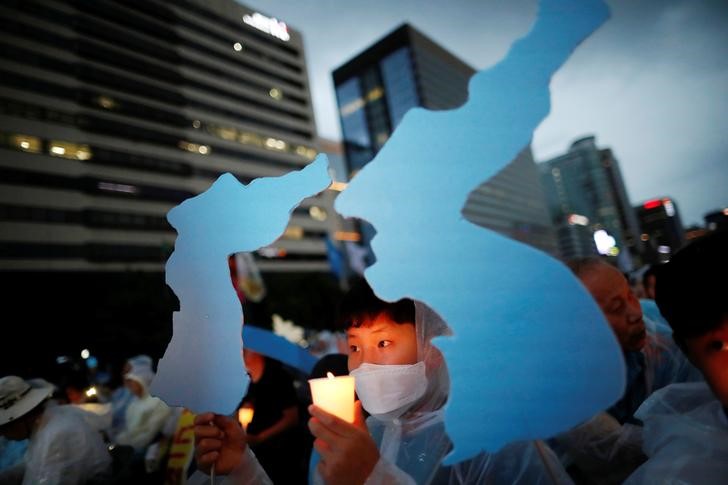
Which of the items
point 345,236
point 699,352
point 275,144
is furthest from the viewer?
point 345,236

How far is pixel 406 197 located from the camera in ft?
3.63

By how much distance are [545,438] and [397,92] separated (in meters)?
84.6

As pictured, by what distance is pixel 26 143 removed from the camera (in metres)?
31.0

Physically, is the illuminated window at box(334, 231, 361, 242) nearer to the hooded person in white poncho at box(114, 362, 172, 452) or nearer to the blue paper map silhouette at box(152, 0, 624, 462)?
the hooded person in white poncho at box(114, 362, 172, 452)

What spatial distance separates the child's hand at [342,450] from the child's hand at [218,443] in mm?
605

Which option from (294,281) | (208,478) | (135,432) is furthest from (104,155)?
(208,478)

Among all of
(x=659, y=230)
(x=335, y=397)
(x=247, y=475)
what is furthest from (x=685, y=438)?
(x=659, y=230)

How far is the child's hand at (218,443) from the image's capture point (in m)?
1.53

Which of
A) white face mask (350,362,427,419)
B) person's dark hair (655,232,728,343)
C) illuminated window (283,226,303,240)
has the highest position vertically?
illuminated window (283,226,303,240)

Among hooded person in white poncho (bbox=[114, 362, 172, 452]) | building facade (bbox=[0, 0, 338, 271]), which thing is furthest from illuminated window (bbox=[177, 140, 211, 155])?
hooded person in white poncho (bbox=[114, 362, 172, 452])

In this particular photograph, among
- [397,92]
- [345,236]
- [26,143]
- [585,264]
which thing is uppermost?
[397,92]

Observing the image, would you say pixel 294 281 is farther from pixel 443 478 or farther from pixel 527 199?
pixel 527 199

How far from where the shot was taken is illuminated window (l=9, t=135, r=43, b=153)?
30.4 m

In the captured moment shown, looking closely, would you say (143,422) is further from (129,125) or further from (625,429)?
(129,125)
